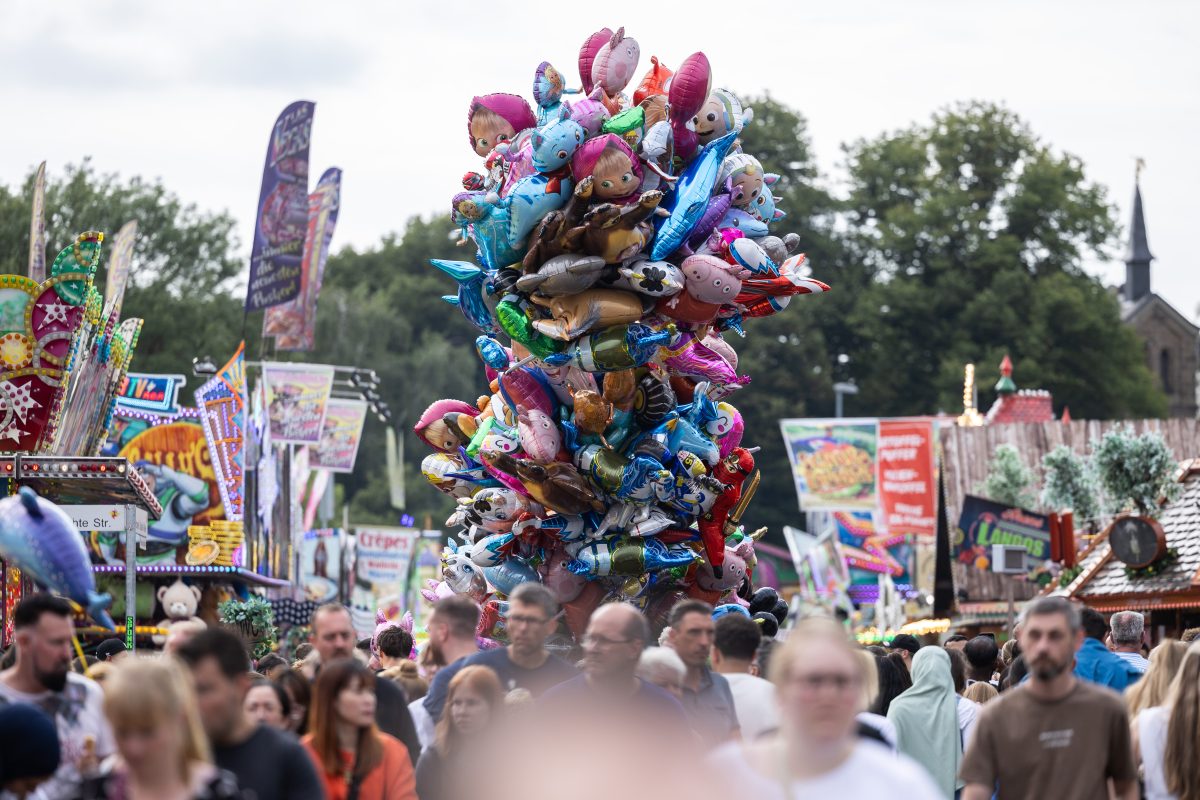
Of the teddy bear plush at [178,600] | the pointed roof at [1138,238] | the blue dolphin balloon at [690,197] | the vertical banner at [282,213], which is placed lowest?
the teddy bear plush at [178,600]

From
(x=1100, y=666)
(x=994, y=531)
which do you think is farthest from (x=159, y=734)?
(x=994, y=531)

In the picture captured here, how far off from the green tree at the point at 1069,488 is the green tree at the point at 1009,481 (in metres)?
3.37

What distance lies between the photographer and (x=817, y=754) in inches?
223

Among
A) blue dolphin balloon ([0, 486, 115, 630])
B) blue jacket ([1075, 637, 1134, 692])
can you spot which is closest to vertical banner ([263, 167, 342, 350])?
blue jacket ([1075, 637, 1134, 692])

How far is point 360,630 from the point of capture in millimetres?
40500

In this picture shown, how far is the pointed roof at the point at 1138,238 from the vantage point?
103 meters

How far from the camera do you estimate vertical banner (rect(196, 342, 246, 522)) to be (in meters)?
31.6

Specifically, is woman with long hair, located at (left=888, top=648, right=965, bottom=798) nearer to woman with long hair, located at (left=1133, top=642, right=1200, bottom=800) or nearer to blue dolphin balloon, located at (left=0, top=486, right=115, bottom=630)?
woman with long hair, located at (left=1133, top=642, right=1200, bottom=800)

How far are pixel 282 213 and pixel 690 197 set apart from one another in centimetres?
2205

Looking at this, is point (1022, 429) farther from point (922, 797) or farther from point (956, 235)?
point (922, 797)

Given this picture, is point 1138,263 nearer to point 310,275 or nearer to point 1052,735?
point 310,275

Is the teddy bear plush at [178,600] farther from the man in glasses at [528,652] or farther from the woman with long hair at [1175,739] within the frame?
the woman with long hair at [1175,739]

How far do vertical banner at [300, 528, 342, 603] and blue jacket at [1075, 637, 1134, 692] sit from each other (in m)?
34.9

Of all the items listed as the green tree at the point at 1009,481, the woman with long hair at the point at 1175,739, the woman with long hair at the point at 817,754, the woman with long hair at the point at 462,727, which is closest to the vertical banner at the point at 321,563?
the green tree at the point at 1009,481
